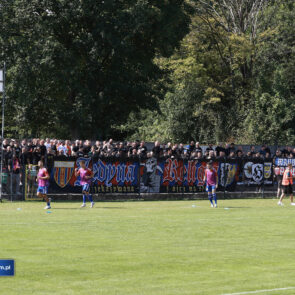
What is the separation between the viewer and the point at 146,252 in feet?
A: 46.9

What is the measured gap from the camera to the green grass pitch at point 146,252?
1069 centimetres

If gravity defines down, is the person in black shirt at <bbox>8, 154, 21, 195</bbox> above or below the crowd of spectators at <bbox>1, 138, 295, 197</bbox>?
below

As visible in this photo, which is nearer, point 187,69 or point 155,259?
point 155,259

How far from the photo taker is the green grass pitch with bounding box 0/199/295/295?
421 inches

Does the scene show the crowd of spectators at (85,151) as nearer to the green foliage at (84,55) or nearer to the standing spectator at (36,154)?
the standing spectator at (36,154)

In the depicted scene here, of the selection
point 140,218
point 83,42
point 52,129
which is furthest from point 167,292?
point 52,129

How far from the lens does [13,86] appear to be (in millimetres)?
44031

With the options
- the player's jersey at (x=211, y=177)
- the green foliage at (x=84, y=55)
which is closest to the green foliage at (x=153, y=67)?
the green foliage at (x=84, y=55)

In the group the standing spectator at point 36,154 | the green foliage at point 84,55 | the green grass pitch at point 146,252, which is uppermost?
the green foliage at point 84,55

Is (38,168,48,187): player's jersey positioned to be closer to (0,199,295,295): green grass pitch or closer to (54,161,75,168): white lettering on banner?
(0,199,295,295): green grass pitch

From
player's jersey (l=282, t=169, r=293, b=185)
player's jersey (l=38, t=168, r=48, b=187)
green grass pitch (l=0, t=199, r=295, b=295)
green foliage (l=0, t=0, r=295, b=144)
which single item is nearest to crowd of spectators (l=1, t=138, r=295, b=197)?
player's jersey (l=38, t=168, r=48, b=187)

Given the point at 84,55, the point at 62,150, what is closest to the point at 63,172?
the point at 62,150

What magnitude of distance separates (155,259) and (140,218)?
9.47 meters

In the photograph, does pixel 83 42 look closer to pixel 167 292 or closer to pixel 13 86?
pixel 13 86
